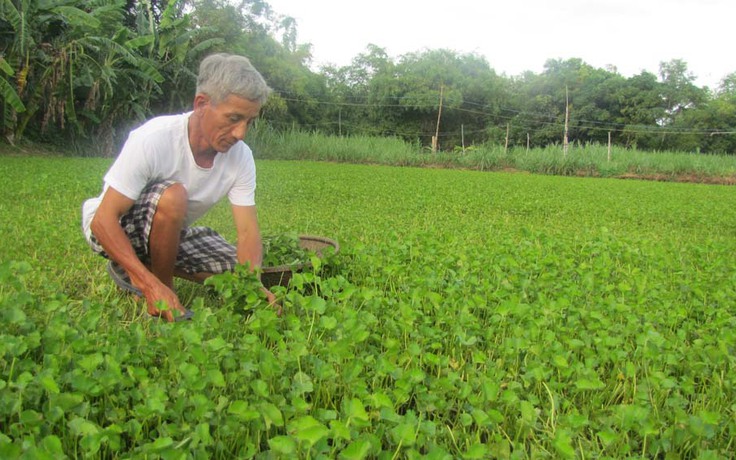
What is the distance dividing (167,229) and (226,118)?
1.94 ft

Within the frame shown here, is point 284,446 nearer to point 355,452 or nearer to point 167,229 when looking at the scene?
point 355,452

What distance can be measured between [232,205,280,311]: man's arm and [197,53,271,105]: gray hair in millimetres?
616

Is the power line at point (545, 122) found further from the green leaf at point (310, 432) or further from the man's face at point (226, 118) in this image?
the green leaf at point (310, 432)

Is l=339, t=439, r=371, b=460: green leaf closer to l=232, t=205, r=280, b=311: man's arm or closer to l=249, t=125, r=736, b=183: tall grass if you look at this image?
l=232, t=205, r=280, b=311: man's arm

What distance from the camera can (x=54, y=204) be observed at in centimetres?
564

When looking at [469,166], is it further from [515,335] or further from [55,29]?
[515,335]

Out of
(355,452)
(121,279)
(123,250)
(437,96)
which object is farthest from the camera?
(437,96)

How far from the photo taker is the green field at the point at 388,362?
58.7 inches

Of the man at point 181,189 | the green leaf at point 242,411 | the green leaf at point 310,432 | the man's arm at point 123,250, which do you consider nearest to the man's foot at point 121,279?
the man at point 181,189

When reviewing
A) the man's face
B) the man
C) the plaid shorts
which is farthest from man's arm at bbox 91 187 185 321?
the man's face

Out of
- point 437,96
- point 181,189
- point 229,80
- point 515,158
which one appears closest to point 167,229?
point 181,189

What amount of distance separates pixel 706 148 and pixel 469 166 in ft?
66.7

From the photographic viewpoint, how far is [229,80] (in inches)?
93.4

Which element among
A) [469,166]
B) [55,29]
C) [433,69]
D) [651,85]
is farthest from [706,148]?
[55,29]
